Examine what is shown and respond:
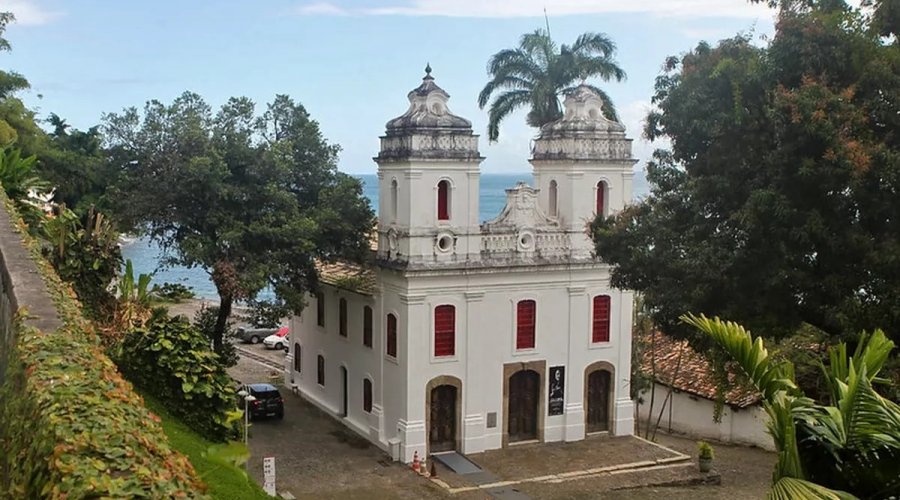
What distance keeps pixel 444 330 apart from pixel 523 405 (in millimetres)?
3561

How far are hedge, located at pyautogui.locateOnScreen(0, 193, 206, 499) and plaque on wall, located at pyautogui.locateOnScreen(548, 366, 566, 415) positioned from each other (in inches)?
817

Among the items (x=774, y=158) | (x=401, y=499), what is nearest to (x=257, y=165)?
(x=401, y=499)

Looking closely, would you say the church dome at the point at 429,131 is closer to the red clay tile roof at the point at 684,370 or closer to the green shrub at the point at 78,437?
the red clay tile roof at the point at 684,370

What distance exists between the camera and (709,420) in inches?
1143

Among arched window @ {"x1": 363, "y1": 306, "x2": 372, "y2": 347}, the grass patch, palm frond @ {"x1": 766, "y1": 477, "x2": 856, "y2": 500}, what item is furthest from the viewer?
arched window @ {"x1": 363, "y1": 306, "x2": 372, "y2": 347}

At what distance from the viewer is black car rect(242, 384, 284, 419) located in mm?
27953

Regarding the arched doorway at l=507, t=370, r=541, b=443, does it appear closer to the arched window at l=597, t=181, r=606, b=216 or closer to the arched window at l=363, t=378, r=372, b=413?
the arched window at l=363, t=378, r=372, b=413

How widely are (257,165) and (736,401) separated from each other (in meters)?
16.4

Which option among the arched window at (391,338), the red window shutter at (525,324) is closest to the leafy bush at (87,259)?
the arched window at (391,338)

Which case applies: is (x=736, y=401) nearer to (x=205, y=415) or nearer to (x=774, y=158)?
(x=774, y=158)

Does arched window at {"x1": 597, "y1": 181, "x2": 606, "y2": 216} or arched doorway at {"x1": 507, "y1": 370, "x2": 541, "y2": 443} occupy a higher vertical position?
arched window at {"x1": 597, "y1": 181, "x2": 606, "y2": 216}

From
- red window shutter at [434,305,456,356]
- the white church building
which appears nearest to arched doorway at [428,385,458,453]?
the white church building

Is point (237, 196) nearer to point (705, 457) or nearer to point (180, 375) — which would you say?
point (180, 375)

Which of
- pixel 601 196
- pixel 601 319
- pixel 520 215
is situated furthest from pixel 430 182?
pixel 601 319
